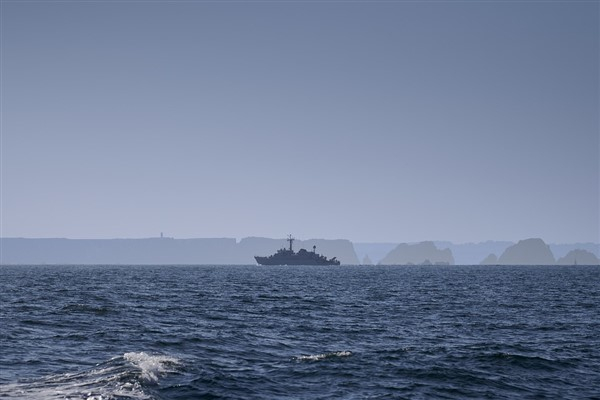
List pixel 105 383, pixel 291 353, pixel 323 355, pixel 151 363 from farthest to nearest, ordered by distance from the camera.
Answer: pixel 291 353 → pixel 323 355 → pixel 151 363 → pixel 105 383

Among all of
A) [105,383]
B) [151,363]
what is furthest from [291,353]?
[105,383]

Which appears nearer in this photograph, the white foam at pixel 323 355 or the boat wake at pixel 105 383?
the boat wake at pixel 105 383

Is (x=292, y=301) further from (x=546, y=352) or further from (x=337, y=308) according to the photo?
(x=546, y=352)

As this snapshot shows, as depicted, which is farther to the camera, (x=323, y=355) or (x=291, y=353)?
(x=291, y=353)

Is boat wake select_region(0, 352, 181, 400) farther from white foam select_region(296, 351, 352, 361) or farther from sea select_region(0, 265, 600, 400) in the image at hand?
white foam select_region(296, 351, 352, 361)

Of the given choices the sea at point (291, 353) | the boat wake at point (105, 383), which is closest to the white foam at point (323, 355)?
the sea at point (291, 353)

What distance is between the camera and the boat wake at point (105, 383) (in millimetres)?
21688

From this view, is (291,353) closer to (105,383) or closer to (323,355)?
(323,355)

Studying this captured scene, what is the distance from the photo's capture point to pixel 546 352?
110 feet

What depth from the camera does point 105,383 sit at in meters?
23.5

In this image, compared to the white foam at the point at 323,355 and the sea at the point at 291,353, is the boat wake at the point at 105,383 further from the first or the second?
the white foam at the point at 323,355

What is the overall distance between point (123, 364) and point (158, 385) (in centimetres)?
394

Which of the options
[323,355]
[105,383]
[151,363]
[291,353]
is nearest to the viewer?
[105,383]

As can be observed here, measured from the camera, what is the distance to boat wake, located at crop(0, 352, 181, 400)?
71.2 ft
